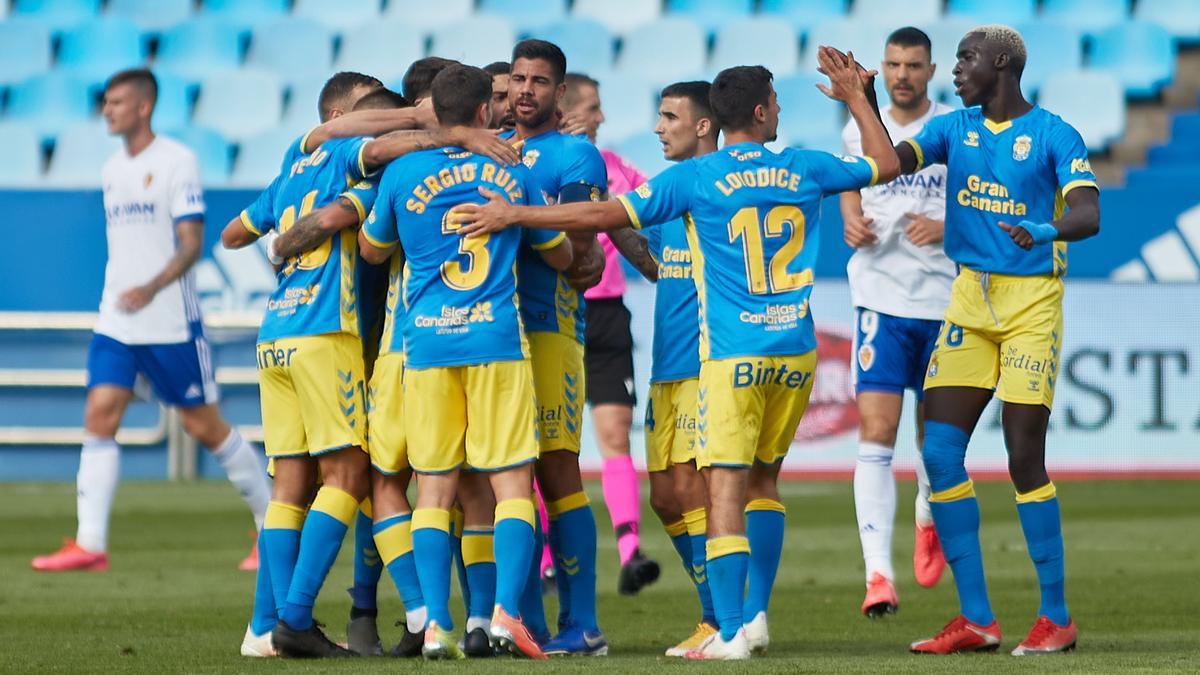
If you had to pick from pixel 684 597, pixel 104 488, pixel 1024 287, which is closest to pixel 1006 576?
pixel 684 597

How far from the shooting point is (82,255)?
574 inches

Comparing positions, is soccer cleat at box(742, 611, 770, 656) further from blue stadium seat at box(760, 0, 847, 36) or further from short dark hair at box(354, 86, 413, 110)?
blue stadium seat at box(760, 0, 847, 36)

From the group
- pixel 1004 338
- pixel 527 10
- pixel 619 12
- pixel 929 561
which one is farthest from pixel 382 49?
pixel 1004 338

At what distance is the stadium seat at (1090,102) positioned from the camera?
1691cm

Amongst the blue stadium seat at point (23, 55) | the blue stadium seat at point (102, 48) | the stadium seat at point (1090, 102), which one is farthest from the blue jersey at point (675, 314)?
the blue stadium seat at point (23, 55)

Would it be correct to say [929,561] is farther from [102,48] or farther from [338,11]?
[102,48]

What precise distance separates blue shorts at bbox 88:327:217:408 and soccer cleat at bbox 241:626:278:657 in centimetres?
349

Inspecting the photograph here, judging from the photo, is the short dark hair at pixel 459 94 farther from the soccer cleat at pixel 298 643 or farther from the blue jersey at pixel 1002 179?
the soccer cleat at pixel 298 643

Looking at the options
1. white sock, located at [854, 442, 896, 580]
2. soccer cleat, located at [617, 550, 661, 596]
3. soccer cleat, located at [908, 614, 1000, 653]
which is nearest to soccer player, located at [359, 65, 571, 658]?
soccer cleat, located at [908, 614, 1000, 653]

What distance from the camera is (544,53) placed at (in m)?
6.39

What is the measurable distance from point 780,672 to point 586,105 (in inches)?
138

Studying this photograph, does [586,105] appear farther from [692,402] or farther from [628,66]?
[628,66]

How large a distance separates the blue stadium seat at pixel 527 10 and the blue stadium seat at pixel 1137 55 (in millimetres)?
5178

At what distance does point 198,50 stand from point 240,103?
916 mm
